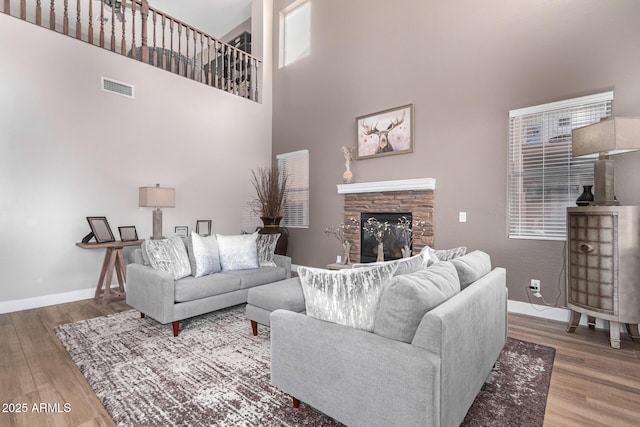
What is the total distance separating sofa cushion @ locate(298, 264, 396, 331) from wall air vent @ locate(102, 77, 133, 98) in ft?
14.0

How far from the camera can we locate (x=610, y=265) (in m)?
2.58

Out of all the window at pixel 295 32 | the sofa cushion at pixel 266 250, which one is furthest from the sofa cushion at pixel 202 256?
the window at pixel 295 32

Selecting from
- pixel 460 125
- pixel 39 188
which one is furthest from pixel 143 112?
pixel 460 125

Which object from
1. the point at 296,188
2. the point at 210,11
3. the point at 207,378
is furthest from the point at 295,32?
the point at 207,378

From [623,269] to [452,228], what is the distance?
166 cm

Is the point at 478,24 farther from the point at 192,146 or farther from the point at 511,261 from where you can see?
the point at 192,146

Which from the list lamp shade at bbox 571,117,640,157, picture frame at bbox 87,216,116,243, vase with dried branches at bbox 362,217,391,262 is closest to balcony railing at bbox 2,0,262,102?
picture frame at bbox 87,216,116,243

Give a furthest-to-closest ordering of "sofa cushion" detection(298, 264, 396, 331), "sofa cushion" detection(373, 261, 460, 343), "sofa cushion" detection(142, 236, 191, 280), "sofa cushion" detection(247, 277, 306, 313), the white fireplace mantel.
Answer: the white fireplace mantel, "sofa cushion" detection(142, 236, 191, 280), "sofa cushion" detection(247, 277, 306, 313), "sofa cushion" detection(298, 264, 396, 331), "sofa cushion" detection(373, 261, 460, 343)

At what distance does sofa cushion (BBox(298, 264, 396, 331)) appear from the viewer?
1.45 meters

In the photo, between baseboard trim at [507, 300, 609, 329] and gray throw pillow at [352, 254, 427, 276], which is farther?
baseboard trim at [507, 300, 609, 329]

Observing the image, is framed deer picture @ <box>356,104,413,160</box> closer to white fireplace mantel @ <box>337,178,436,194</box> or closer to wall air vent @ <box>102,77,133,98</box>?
white fireplace mantel @ <box>337,178,436,194</box>

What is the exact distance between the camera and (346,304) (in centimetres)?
150

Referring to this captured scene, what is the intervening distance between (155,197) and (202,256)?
1555 mm

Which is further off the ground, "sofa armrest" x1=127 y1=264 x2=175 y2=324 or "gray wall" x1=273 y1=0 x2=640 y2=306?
"gray wall" x1=273 y1=0 x2=640 y2=306
